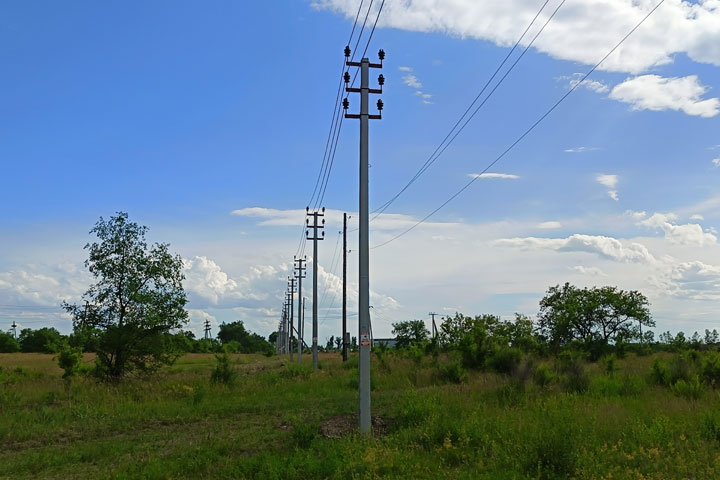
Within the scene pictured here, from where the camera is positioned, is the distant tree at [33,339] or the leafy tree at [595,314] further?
the distant tree at [33,339]

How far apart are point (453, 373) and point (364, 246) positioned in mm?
11166

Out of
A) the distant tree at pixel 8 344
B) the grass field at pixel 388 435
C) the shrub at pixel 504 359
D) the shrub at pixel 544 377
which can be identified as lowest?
the grass field at pixel 388 435

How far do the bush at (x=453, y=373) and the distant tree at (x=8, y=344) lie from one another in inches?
3685

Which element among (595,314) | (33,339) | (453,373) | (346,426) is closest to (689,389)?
(453,373)

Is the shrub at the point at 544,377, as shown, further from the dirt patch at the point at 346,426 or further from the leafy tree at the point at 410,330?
the leafy tree at the point at 410,330

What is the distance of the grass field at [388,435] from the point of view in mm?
9594

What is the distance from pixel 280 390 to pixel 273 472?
13.6 m

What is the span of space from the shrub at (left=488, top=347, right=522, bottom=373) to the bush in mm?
1618

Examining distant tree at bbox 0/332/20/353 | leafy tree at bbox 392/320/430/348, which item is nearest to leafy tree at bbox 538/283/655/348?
leafy tree at bbox 392/320/430/348

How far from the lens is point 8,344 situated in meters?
95.6

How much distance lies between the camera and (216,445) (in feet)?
40.2

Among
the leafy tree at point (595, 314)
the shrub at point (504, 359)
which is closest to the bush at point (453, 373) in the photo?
the shrub at point (504, 359)

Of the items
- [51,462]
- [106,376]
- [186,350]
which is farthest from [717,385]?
[106,376]

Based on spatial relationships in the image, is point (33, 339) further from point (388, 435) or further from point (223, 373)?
point (388, 435)
